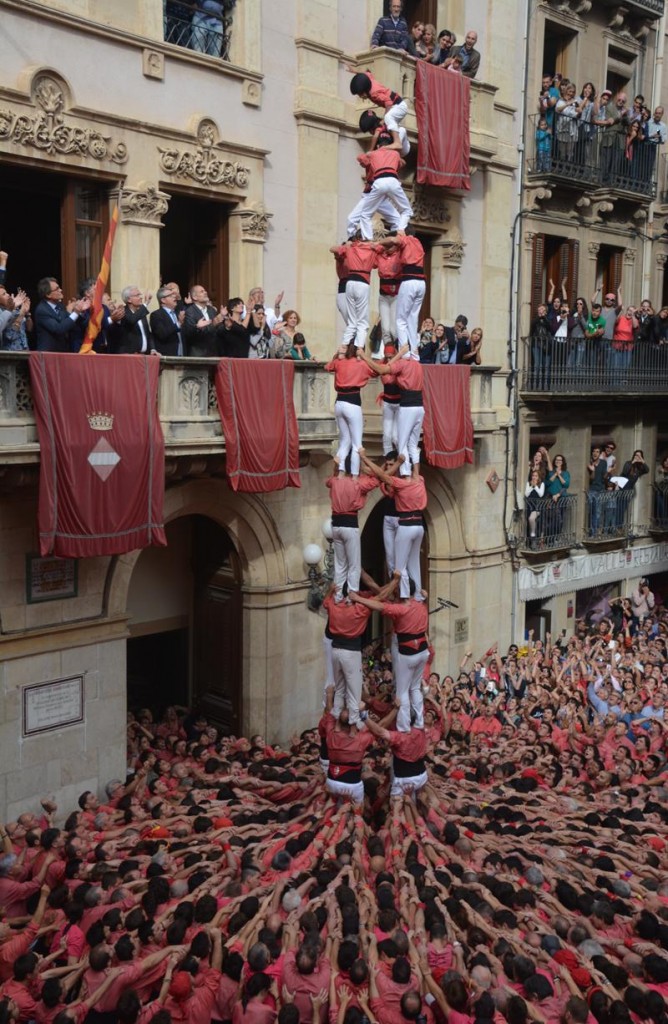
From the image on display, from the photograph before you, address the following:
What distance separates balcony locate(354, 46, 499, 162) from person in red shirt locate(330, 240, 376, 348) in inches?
284

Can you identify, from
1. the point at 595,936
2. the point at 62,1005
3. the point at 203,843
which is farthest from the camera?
the point at 203,843

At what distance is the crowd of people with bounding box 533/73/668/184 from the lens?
2272cm

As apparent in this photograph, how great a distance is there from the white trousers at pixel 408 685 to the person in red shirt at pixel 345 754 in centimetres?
47

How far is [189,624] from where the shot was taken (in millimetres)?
18531

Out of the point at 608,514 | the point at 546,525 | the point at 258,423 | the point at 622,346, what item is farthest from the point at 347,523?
the point at 622,346

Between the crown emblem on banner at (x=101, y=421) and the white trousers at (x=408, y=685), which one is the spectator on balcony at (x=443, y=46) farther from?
the white trousers at (x=408, y=685)

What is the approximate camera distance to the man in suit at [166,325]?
14.7 metres

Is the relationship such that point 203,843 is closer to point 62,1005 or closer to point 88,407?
point 62,1005

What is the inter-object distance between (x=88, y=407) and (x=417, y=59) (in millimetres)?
9948

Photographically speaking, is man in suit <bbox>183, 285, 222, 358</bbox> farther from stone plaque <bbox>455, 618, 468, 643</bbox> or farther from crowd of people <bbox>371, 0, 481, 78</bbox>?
stone plaque <bbox>455, 618, 468, 643</bbox>

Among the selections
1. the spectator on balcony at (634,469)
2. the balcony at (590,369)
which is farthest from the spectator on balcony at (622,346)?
the spectator on balcony at (634,469)

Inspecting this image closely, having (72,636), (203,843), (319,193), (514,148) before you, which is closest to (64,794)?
(72,636)

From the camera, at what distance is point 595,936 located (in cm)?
1074

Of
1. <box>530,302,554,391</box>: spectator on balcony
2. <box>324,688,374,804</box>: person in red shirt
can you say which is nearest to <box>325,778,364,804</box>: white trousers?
<box>324,688,374,804</box>: person in red shirt
